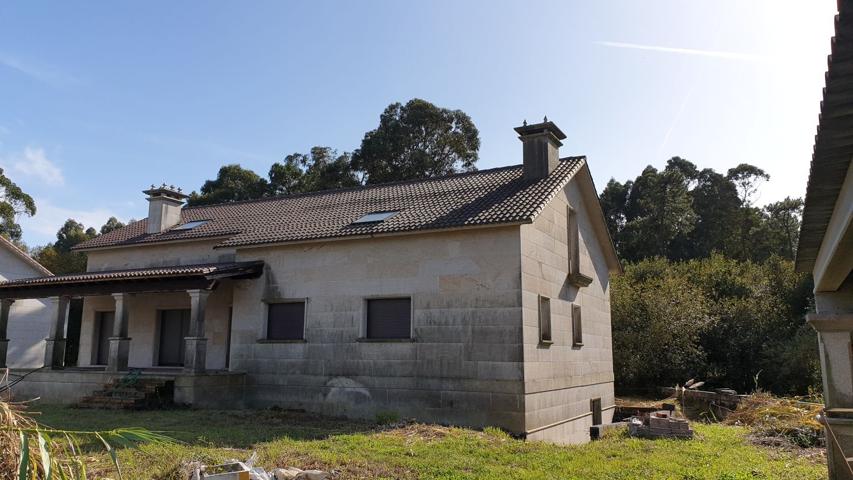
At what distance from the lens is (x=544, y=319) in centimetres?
1484

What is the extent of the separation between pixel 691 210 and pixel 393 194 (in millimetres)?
32212

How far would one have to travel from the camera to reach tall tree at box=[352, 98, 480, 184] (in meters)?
43.3

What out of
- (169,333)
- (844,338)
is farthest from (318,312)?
(844,338)

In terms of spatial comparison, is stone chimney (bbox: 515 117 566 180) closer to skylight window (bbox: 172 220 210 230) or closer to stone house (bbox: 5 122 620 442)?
stone house (bbox: 5 122 620 442)

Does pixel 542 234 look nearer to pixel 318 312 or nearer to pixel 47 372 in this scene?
pixel 318 312

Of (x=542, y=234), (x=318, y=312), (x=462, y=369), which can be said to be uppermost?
(x=542, y=234)

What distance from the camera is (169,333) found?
781 inches

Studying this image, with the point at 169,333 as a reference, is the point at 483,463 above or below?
below

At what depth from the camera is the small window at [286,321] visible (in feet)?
52.8

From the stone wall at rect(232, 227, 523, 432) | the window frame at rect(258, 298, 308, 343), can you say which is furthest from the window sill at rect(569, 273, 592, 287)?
the window frame at rect(258, 298, 308, 343)

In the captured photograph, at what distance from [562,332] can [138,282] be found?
11366 mm

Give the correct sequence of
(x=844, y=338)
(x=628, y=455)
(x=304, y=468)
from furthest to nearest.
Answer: (x=628, y=455) → (x=304, y=468) → (x=844, y=338)

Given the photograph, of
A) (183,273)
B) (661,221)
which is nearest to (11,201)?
(183,273)

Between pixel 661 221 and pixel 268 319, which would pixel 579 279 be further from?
pixel 661 221
